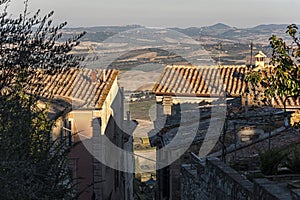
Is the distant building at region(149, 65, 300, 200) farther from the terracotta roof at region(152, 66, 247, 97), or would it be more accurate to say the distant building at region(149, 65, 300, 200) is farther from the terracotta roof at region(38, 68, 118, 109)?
the terracotta roof at region(38, 68, 118, 109)

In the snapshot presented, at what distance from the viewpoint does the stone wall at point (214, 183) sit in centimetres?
583

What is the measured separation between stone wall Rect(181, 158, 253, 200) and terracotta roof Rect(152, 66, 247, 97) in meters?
8.34

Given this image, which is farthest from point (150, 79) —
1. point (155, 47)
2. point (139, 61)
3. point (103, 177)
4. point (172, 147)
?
point (172, 147)

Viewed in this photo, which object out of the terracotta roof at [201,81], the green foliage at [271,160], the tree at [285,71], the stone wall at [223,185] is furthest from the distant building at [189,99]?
the green foliage at [271,160]

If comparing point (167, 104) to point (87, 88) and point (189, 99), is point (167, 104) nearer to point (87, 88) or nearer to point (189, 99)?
point (189, 99)

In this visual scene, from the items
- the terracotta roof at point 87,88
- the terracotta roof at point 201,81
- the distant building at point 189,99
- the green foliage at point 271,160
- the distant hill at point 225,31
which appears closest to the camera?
the green foliage at point 271,160

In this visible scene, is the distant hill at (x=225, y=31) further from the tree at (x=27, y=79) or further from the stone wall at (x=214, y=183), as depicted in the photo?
the tree at (x=27, y=79)

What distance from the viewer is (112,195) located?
1634 centimetres

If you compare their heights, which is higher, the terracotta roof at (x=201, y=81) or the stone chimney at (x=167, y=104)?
the terracotta roof at (x=201, y=81)

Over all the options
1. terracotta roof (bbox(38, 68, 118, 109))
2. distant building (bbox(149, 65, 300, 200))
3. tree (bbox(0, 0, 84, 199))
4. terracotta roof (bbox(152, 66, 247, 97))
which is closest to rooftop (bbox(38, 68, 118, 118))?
terracotta roof (bbox(38, 68, 118, 109))

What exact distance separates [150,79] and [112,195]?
27.9ft

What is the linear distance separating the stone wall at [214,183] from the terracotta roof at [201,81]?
Result: 8343mm

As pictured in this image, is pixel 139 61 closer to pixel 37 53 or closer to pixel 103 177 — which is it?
pixel 103 177

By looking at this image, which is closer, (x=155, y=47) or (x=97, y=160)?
(x=97, y=160)
